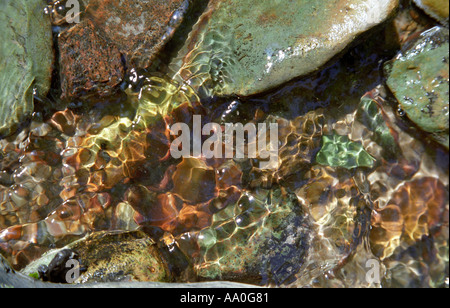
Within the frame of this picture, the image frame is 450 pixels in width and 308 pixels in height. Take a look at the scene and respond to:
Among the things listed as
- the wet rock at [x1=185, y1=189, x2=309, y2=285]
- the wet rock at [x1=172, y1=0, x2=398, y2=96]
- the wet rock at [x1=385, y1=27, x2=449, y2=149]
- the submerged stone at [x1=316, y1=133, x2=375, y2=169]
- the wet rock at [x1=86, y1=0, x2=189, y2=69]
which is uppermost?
the wet rock at [x1=86, y1=0, x2=189, y2=69]

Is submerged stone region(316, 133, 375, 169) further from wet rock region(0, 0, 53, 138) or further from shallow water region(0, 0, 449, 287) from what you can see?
wet rock region(0, 0, 53, 138)

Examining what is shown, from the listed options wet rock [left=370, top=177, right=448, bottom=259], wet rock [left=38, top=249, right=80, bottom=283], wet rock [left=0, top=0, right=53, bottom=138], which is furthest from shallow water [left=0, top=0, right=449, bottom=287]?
wet rock [left=38, top=249, right=80, bottom=283]

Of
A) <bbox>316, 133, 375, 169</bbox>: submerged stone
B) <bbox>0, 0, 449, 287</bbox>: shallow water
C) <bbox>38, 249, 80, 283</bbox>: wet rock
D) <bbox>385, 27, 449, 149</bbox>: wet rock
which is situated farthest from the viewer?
<bbox>316, 133, 375, 169</bbox>: submerged stone

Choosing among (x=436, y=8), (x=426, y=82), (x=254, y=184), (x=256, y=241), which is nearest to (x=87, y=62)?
(x=254, y=184)

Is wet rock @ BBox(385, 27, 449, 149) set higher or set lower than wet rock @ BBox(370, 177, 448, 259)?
higher

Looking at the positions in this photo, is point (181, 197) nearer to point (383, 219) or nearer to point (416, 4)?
point (383, 219)

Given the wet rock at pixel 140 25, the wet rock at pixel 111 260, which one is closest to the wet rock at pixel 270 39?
the wet rock at pixel 140 25

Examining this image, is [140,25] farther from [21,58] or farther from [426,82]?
[426,82]
